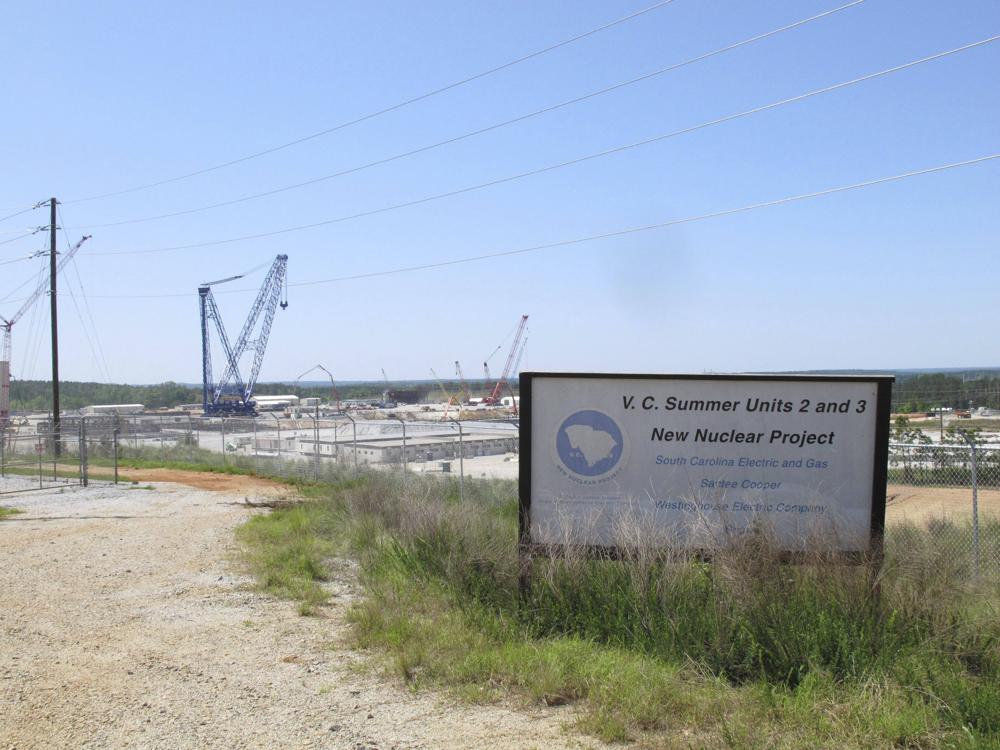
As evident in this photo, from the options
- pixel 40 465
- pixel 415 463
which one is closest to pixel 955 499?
pixel 415 463

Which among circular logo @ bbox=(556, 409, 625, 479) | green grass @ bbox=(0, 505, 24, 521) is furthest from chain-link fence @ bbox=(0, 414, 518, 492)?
circular logo @ bbox=(556, 409, 625, 479)

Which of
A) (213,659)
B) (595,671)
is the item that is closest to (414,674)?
(595,671)

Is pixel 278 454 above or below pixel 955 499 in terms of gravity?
above

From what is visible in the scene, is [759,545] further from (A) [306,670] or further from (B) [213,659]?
(B) [213,659]

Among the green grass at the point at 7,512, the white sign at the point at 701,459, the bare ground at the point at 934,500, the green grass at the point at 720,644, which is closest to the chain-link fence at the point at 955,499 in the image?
the bare ground at the point at 934,500

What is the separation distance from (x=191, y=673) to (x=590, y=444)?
357 centimetres

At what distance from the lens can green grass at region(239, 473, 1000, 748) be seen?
17.2ft

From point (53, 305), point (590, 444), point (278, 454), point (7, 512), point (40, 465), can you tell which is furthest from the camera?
point (53, 305)

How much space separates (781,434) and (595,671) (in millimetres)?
2594

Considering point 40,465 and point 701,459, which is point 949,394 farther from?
point 701,459

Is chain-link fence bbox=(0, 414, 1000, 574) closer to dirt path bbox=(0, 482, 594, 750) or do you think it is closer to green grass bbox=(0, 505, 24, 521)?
green grass bbox=(0, 505, 24, 521)

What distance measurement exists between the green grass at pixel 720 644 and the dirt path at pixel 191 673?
0.39 metres

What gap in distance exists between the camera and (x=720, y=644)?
6359mm

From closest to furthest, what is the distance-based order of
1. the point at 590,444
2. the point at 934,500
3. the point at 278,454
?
the point at 590,444 → the point at 934,500 → the point at 278,454
